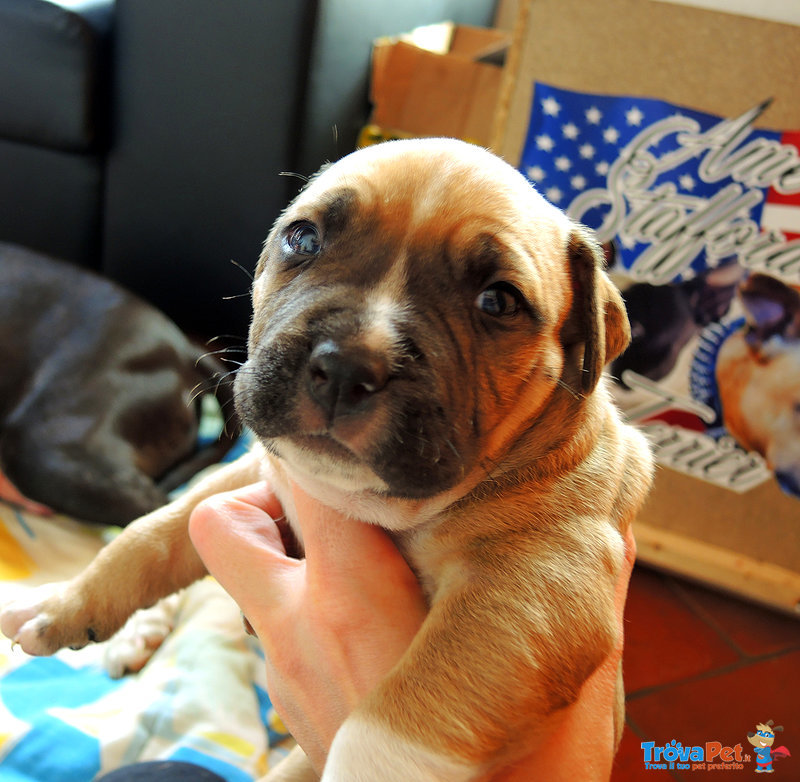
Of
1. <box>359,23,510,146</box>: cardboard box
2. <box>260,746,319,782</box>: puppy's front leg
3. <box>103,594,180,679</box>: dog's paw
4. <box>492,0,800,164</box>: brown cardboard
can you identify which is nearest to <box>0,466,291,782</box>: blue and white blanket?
<box>103,594,180,679</box>: dog's paw

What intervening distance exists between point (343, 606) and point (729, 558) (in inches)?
114

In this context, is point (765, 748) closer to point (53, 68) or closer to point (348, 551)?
point (348, 551)

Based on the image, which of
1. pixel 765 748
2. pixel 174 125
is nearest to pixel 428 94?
pixel 174 125

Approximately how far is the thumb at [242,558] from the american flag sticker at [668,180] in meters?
2.32

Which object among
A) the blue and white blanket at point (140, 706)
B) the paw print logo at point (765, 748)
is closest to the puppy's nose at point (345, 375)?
Result: the blue and white blanket at point (140, 706)

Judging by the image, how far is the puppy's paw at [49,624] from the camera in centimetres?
194

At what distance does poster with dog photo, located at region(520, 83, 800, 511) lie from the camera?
3.18m

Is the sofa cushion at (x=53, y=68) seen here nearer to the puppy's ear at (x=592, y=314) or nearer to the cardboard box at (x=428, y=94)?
the cardboard box at (x=428, y=94)

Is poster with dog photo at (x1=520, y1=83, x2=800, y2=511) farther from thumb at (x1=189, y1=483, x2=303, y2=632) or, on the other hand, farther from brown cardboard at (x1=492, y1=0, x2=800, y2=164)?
thumb at (x1=189, y1=483, x2=303, y2=632)

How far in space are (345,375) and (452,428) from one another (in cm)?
27

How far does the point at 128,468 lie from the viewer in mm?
3129

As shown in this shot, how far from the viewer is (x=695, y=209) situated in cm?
329

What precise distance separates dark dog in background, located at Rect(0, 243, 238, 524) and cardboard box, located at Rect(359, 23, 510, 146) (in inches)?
68.7

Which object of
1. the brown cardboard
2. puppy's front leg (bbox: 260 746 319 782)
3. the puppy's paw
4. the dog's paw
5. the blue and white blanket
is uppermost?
the brown cardboard
